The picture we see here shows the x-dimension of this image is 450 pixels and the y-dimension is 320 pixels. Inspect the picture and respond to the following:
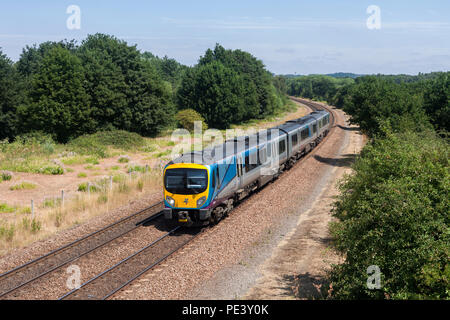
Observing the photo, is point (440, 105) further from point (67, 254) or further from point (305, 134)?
point (67, 254)

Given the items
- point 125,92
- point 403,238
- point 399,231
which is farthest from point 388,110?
point 125,92

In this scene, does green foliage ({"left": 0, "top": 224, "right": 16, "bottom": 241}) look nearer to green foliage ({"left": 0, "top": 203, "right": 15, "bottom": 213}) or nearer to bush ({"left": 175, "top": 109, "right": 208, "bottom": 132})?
green foliage ({"left": 0, "top": 203, "right": 15, "bottom": 213})

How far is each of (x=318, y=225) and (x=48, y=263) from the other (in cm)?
1099

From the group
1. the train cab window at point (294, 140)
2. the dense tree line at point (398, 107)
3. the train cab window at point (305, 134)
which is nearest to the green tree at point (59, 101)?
the train cab window at point (305, 134)

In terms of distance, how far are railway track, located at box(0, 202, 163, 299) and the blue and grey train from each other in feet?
6.65

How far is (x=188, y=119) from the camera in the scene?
54.6m

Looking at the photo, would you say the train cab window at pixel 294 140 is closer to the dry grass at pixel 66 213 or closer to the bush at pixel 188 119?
the dry grass at pixel 66 213

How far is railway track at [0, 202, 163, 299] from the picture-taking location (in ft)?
40.3

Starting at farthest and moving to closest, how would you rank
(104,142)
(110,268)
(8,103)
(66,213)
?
(8,103)
(104,142)
(66,213)
(110,268)

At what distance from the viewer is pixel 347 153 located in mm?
36750

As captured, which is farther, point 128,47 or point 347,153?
point 128,47

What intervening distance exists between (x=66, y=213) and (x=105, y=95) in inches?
1146
